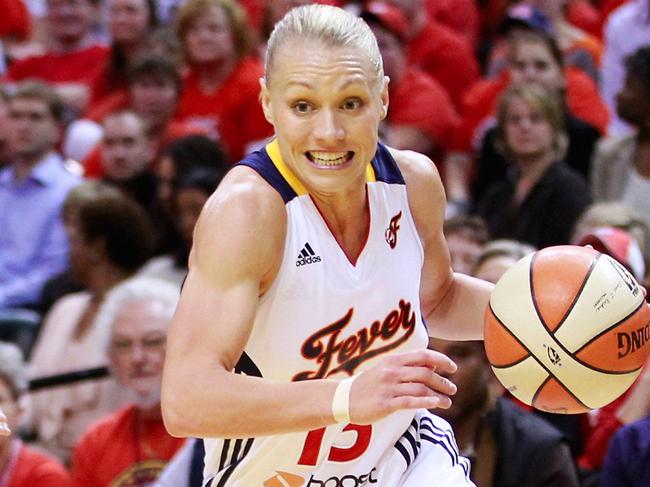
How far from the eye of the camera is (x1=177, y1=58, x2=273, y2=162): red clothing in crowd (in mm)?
8367

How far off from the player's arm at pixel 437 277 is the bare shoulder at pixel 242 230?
0.56 m

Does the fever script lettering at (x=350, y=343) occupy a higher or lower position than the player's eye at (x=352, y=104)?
lower

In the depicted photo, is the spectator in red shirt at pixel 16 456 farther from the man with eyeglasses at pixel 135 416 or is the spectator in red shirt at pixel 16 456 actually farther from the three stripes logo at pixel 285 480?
the three stripes logo at pixel 285 480

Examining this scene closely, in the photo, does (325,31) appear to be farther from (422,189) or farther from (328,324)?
(328,324)

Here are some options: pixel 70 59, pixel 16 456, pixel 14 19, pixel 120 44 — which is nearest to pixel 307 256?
pixel 16 456

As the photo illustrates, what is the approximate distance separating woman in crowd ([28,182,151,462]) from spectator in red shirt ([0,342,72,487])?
3.12 ft

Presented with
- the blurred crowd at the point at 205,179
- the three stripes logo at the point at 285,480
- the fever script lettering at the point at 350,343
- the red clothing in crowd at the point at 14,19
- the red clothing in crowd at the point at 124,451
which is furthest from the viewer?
the red clothing in crowd at the point at 14,19

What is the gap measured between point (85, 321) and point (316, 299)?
3.45 m

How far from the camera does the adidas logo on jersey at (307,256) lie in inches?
152

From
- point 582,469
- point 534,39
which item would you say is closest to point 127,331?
point 582,469

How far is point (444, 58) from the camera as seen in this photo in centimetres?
914

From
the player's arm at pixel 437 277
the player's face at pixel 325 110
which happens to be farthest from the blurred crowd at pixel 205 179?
the player's face at pixel 325 110

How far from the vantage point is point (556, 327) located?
12.8 ft

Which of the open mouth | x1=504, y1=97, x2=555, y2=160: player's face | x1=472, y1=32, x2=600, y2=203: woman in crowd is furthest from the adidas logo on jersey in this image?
x1=472, y1=32, x2=600, y2=203: woman in crowd
